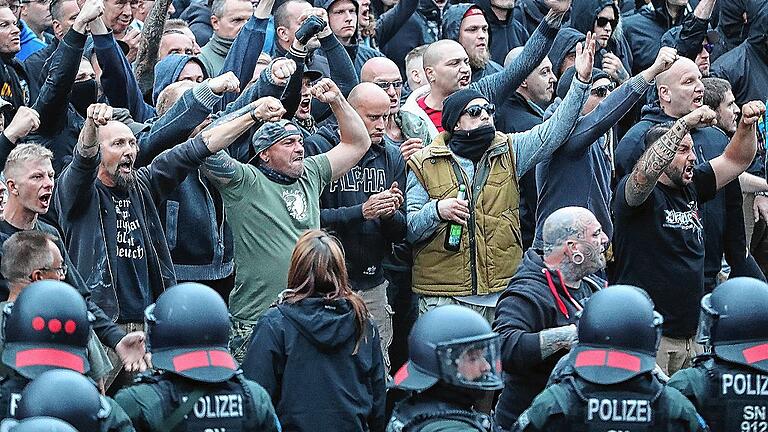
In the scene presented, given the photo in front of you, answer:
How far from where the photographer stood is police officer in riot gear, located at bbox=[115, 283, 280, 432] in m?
6.09

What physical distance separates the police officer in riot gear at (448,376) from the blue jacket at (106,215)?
8.24 feet

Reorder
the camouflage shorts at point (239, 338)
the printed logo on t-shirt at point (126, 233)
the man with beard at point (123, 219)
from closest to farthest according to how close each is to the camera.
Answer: the man with beard at point (123, 219) → the printed logo on t-shirt at point (126, 233) → the camouflage shorts at point (239, 338)

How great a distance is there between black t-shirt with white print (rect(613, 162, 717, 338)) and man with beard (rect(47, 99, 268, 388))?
96.3 inches

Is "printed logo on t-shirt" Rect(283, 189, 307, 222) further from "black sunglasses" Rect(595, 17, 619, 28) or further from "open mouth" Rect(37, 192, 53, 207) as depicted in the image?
"black sunglasses" Rect(595, 17, 619, 28)

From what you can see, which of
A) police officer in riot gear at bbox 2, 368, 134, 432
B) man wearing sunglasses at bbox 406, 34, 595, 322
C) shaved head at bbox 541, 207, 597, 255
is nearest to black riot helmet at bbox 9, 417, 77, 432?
police officer in riot gear at bbox 2, 368, 134, 432

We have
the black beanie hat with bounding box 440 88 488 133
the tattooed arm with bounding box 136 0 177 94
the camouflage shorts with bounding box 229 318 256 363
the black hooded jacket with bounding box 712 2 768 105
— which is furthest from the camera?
the black hooded jacket with bounding box 712 2 768 105

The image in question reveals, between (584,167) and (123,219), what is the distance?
291cm

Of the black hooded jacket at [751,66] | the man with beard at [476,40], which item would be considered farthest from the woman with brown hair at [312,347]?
the black hooded jacket at [751,66]

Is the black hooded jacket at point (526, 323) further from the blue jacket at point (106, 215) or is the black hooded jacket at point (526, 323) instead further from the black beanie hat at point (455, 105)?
the blue jacket at point (106, 215)

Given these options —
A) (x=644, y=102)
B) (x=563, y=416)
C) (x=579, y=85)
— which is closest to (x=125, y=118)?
(x=579, y=85)

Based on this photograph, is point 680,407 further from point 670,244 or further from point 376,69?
point 376,69

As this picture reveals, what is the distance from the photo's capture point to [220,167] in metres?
8.70

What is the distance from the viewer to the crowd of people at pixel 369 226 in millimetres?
6242

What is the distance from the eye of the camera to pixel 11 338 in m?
6.23
